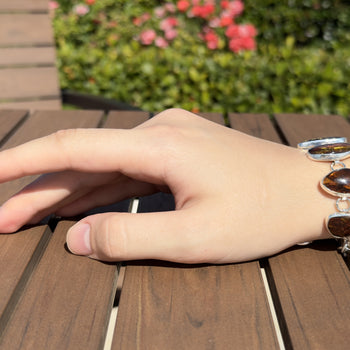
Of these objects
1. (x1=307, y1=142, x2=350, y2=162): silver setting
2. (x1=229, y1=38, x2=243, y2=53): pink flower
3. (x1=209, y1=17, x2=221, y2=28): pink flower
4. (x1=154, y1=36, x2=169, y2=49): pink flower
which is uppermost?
(x1=307, y1=142, x2=350, y2=162): silver setting

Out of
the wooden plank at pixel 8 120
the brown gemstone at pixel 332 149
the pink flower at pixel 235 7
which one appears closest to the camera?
the brown gemstone at pixel 332 149

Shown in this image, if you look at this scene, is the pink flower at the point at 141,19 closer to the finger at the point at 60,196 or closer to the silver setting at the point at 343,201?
the finger at the point at 60,196

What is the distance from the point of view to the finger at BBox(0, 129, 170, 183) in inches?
44.3

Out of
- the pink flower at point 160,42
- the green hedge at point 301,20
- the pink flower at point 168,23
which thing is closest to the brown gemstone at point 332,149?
the pink flower at point 160,42

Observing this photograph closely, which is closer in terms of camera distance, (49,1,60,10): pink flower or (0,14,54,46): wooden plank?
(0,14,54,46): wooden plank

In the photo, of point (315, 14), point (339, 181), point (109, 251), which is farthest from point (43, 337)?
point (315, 14)

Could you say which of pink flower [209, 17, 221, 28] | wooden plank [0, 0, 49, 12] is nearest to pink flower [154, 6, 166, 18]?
pink flower [209, 17, 221, 28]

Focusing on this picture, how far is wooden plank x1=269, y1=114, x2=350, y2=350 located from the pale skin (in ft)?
0.15

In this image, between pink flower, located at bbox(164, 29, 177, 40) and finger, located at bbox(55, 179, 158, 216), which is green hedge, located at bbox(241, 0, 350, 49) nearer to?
pink flower, located at bbox(164, 29, 177, 40)

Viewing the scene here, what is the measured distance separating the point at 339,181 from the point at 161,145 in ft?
1.42

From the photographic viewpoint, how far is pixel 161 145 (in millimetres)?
1141

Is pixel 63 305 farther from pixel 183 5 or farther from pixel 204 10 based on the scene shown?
pixel 183 5

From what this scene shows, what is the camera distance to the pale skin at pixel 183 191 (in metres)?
1.05

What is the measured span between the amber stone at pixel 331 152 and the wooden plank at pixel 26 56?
2.50m
